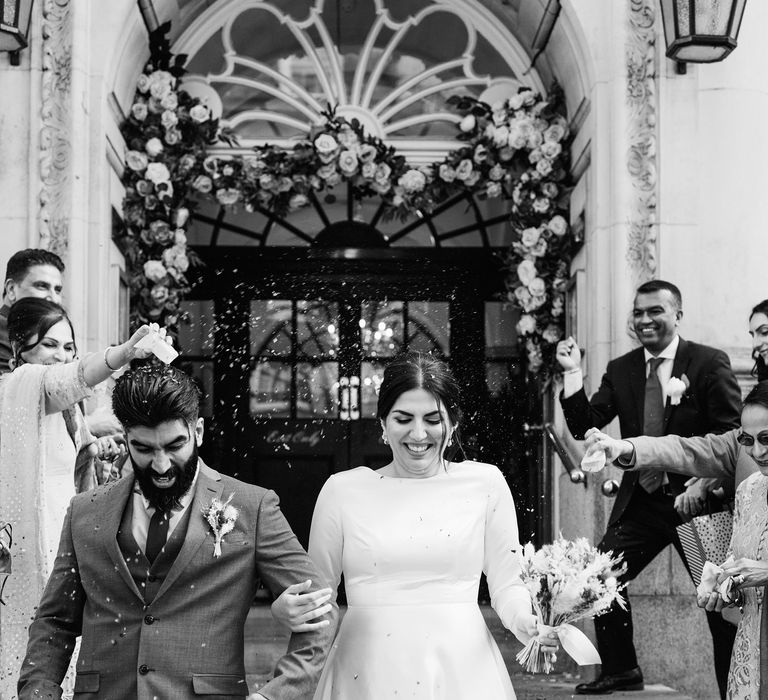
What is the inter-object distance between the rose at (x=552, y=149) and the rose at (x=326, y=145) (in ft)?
4.80

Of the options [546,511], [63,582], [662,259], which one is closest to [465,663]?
[63,582]

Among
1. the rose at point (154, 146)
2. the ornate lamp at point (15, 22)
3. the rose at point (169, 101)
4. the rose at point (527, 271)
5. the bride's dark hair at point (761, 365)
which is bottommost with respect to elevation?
the bride's dark hair at point (761, 365)

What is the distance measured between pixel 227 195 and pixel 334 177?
0.77m

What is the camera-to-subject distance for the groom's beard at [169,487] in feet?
12.2

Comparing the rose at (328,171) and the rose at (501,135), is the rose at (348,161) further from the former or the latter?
the rose at (501,135)

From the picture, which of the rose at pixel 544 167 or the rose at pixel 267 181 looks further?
the rose at pixel 267 181

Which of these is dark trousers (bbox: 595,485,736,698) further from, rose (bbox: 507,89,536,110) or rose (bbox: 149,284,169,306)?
rose (bbox: 149,284,169,306)

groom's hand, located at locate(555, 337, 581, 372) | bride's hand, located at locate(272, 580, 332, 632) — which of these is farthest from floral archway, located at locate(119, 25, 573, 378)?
bride's hand, located at locate(272, 580, 332, 632)

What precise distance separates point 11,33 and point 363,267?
3.53 metres

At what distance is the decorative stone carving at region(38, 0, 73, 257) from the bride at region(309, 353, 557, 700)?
382 cm

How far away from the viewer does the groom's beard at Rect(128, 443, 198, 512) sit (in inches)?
146

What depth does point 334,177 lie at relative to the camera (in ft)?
30.9

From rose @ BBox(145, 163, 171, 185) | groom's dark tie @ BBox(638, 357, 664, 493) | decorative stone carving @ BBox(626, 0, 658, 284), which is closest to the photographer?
groom's dark tie @ BBox(638, 357, 664, 493)

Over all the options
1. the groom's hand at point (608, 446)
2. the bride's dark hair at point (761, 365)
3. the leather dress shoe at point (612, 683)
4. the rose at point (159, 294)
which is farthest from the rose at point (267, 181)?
the groom's hand at point (608, 446)
